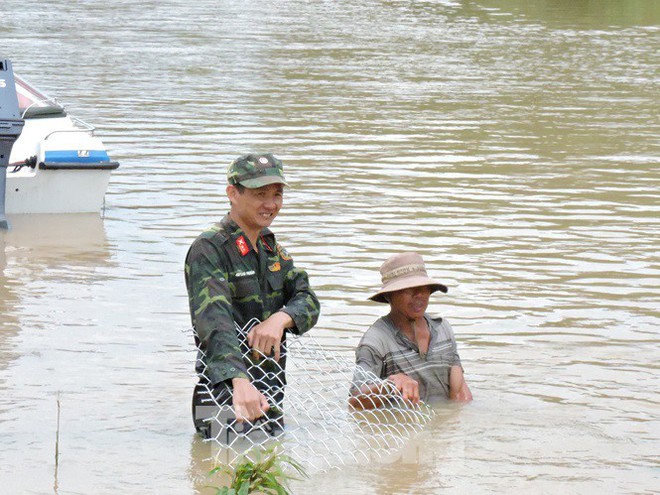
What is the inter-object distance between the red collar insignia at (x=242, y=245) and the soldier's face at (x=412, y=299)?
0.96 meters

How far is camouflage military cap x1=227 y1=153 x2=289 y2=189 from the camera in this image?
5.84m

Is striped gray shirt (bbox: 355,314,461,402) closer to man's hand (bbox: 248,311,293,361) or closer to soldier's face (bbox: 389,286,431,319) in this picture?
soldier's face (bbox: 389,286,431,319)

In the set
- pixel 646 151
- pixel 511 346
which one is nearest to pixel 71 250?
pixel 511 346

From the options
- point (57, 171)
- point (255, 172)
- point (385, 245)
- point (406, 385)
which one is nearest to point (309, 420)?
point (406, 385)

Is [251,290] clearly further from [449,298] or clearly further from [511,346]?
→ [449,298]

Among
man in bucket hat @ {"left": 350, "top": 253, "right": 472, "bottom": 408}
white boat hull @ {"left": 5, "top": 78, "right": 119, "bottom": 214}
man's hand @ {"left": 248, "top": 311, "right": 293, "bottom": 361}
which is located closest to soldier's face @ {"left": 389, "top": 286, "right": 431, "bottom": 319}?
man in bucket hat @ {"left": 350, "top": 253, "right": 472, "bottom": 408}

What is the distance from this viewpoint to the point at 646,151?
49.2 feet

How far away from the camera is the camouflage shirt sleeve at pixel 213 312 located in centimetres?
564

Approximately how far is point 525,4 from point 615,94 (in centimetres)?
1675

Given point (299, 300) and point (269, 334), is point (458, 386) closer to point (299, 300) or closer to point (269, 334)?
point (299, 300)

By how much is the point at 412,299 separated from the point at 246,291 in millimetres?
978

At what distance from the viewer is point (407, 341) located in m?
6.73

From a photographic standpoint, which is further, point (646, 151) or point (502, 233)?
point (646, 151)

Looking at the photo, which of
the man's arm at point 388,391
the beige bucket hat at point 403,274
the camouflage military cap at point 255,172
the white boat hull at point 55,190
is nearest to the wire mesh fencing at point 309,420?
the man's arm at point 388,391
